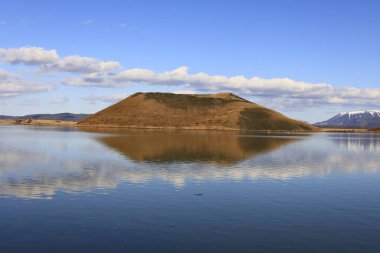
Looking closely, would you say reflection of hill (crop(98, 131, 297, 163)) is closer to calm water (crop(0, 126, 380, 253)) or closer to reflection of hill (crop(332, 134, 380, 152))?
calm water (crop(0, 126, 380, 253))

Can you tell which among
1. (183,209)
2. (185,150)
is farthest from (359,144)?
(183,209)

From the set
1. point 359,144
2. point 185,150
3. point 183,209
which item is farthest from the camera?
point 359,144

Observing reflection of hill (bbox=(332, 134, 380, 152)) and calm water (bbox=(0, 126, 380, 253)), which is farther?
reflection of hill (bbox=(332, 134, 380, 152))

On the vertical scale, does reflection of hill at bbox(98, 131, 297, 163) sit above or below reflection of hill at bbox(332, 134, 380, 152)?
above

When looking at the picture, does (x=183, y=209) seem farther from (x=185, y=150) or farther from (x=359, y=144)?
(x=359, y=144)

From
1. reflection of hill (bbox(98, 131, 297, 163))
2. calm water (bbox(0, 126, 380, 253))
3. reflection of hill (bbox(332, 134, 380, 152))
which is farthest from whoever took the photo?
reflection of hill (bbox(332, 134, 380, 152))

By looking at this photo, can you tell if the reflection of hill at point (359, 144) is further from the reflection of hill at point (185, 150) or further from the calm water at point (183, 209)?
the calm water at point (183, 209)

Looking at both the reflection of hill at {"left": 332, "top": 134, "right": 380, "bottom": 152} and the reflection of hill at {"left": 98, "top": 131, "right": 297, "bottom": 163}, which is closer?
the reflection of hill at {"left": 98, "top": 131, "right": 297, "bottom": 163}

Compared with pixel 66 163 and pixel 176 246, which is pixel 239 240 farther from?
pixel 66 163

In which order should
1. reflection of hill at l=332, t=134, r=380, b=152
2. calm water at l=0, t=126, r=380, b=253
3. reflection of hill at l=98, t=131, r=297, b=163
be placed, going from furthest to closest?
reflection of hill at l=332, t=134, r=380, b=152
reflection of hill at l=98, t=131, r=297, b=163
calm water at l=0, t=126, r=380, b=253

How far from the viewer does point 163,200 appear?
88.6 feet

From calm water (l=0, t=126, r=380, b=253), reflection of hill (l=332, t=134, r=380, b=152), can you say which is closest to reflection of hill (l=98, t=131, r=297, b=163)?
calm water (l=0, t=126, r=380, b=253)

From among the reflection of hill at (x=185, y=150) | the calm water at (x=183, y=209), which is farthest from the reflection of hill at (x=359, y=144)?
the calm water at (x=183, y=209)

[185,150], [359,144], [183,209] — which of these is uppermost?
[185,150]
